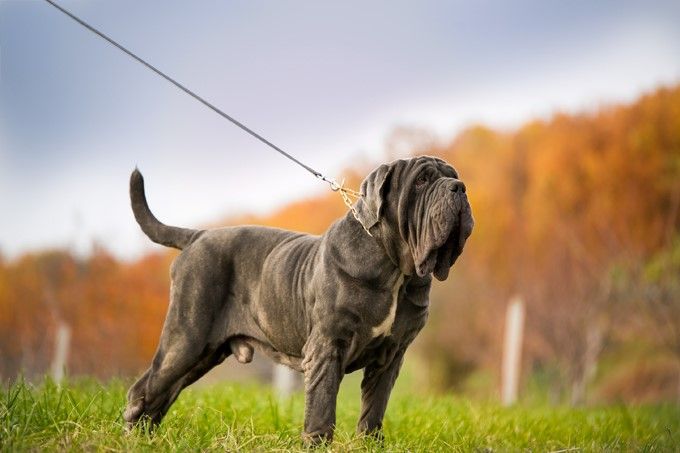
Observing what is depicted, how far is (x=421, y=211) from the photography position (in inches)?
134

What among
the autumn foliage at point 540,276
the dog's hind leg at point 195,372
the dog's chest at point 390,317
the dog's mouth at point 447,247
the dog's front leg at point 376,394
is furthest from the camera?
the autumn foliage at point 540,276

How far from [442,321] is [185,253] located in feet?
43.1

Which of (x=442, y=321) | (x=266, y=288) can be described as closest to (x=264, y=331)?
(x=266, y=288)

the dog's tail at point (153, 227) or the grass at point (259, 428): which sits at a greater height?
the dog's tail at point (153, 227)

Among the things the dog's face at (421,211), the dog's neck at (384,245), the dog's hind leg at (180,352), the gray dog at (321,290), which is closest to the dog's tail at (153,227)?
the gray dog at (321,290)

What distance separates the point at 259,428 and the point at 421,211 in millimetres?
1891

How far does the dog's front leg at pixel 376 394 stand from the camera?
3934mm

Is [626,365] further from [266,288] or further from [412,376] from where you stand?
[266,288]

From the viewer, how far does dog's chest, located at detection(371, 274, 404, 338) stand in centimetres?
357

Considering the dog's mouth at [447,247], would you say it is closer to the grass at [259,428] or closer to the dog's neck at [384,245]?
the dog's neck at [384,245]

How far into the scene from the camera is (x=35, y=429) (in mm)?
3742

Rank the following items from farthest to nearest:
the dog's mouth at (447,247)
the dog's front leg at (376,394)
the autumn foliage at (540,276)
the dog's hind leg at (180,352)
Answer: the autumn foliage at (540,276) → the dog's hind leg at (180,352) → the dog's front leg at (376,394) → the dog's mouth at (447,247)

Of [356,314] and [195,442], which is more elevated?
[356,314]

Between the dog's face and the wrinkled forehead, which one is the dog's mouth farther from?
the wrinkled forehead
